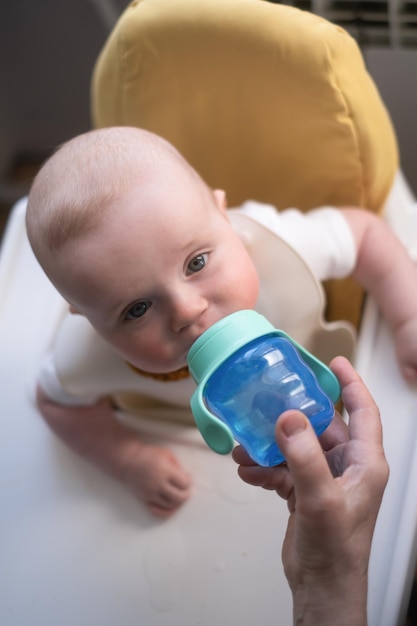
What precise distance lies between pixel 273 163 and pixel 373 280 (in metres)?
0.15

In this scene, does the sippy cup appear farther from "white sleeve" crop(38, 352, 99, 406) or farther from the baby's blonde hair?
"white sleeve" crop(38, 352, 99, 406)

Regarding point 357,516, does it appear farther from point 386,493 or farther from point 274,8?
point 274,8

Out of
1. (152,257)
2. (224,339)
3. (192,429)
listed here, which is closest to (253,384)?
(224,339)

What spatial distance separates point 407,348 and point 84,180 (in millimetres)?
290

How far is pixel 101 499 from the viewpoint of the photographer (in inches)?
25.2

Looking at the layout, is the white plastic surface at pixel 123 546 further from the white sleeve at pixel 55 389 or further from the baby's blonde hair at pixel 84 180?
the baby's blonde hair at pixel 84 180

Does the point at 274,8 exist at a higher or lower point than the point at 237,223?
higher

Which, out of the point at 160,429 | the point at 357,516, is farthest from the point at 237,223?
the point at 357,516

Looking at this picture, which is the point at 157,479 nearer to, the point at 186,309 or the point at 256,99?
the point at 186,309

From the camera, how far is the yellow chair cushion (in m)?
0.58

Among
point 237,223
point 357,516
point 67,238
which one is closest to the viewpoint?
point 357,516

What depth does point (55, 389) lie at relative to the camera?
0.68m

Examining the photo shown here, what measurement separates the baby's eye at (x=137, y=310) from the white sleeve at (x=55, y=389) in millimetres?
169

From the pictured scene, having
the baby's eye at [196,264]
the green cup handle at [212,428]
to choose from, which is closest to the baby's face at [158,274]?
the baby's eye at [196,264]
